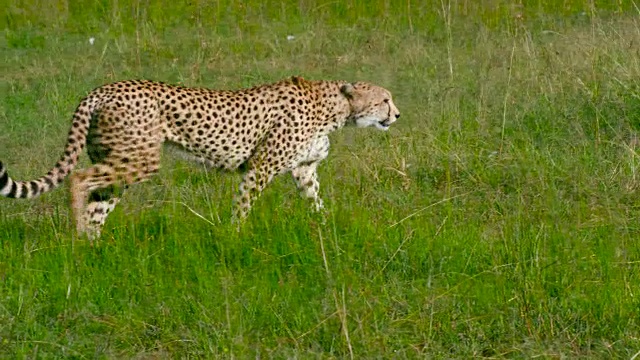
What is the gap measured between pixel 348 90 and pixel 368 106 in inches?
5.0

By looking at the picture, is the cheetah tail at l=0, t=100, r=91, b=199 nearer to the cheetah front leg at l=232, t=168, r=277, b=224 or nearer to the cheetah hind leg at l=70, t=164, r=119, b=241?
the cheetah hind leg at l=70, t=164, r=119, b=241

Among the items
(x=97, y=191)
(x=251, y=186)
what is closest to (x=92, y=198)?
(x=97, y=191)

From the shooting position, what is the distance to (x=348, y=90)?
20.8 ft

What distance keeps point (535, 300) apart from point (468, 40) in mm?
5297

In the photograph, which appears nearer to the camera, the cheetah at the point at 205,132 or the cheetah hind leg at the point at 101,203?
the cheetah at the point at 205,132

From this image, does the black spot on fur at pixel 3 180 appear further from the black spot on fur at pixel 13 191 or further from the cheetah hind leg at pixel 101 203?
the cheetah hind leg at pixel 101 203

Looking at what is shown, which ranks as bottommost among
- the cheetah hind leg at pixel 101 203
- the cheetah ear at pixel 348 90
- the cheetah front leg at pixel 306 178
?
the cheetah front leg at pixel 306 178

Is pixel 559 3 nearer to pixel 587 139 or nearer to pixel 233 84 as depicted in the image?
pixel 233 84

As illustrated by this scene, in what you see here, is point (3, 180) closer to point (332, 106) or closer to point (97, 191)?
point (97, 191)

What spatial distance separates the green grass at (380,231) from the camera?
164 inches

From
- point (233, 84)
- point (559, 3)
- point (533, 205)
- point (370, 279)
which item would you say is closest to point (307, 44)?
point (233, 84)

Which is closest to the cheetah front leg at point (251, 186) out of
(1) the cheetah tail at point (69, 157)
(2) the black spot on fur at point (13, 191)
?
(1) the cheetah tail at point (69, 157)

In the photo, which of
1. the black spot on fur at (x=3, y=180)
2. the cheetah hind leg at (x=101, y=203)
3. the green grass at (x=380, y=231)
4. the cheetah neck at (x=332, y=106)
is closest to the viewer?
the green grass at (x=380, y=231)

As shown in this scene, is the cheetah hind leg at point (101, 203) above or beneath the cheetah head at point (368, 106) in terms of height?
beneath
